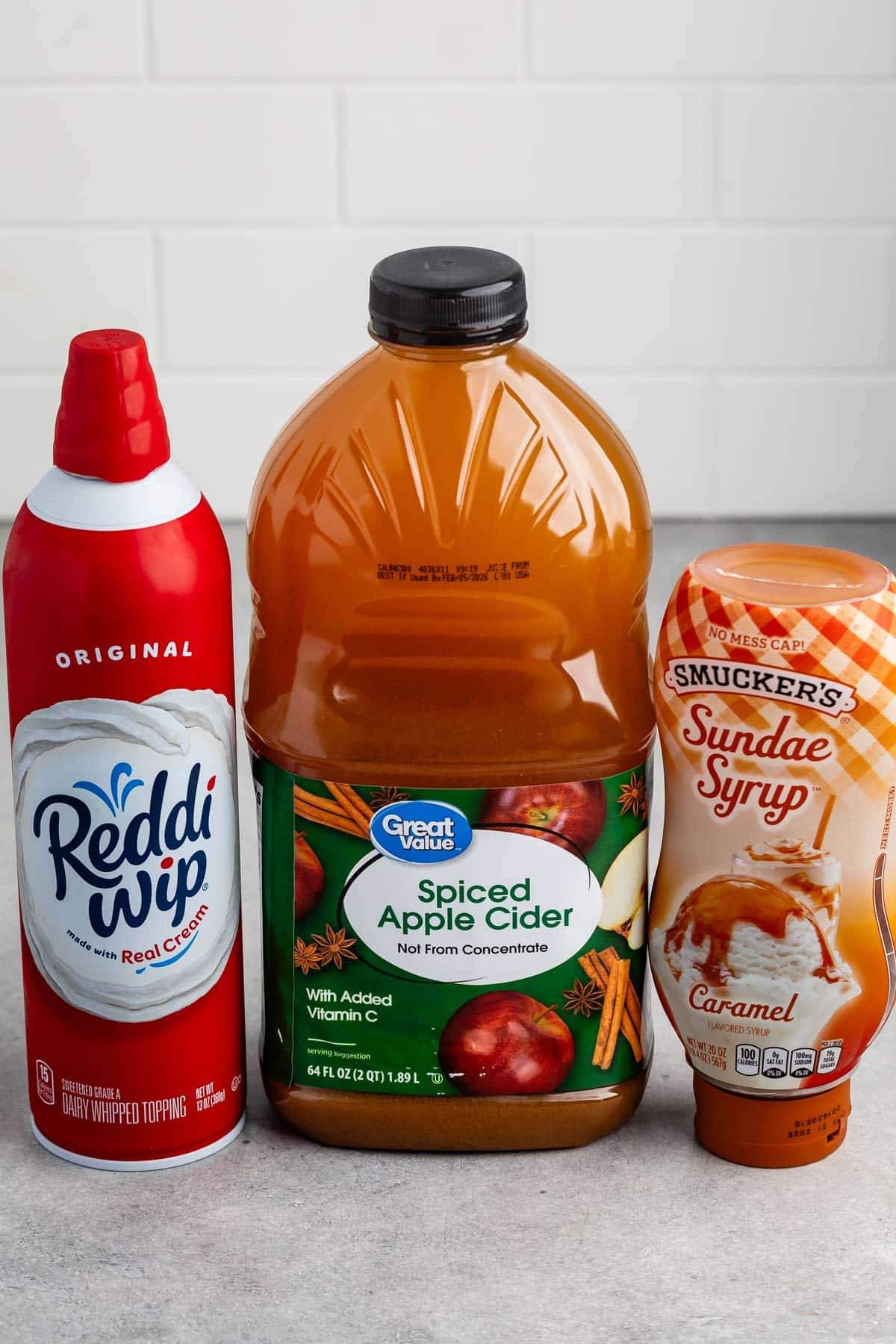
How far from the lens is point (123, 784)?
2.70 feet

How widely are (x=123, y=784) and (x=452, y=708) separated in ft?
0.52

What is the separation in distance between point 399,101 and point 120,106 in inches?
8.9

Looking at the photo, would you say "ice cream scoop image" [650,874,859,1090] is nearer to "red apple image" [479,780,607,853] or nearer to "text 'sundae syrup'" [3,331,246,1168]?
"red apple image" [479,780,607,853]

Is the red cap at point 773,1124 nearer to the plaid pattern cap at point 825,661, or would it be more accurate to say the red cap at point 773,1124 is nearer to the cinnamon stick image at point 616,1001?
the cinnamon stick image at point 616,1001

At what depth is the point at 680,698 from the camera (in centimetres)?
83

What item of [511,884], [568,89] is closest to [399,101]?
A: [568,89]

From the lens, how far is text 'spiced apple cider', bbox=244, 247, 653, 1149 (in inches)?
33.0

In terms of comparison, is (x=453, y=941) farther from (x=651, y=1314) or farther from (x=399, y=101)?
(x=399, y=101)

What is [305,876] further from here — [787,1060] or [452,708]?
[787,1060]

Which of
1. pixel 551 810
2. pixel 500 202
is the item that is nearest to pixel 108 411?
pixel 551 810

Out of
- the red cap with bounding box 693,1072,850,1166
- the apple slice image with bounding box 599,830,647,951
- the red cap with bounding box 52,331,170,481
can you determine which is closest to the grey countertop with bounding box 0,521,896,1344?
the red cap with bounding box 693,1072,850,1166

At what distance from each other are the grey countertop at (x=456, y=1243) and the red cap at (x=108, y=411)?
366 mm

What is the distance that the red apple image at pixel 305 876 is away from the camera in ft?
2.86

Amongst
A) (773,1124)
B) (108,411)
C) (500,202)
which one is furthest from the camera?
(500,202)
